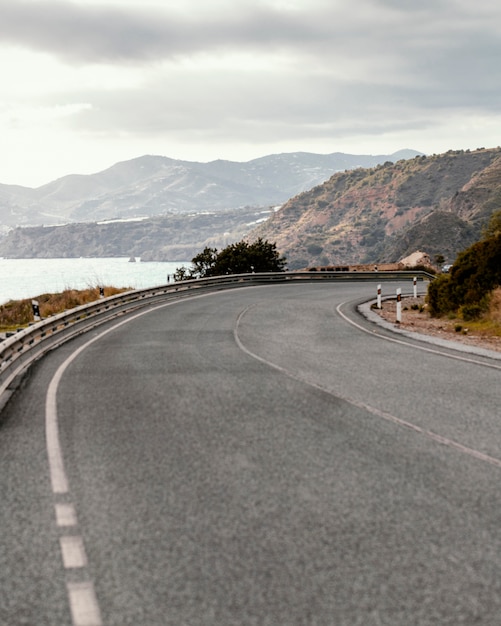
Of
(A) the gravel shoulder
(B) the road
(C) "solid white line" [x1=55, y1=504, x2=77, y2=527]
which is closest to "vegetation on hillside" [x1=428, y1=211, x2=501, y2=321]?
(A) the gravel shoulder

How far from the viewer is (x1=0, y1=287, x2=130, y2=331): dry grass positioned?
28.8 metres

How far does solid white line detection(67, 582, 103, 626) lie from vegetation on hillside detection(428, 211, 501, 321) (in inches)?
698

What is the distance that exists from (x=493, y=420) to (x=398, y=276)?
139ft

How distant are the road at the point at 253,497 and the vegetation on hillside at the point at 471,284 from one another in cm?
900

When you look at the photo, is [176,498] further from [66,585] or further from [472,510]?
[472,510]

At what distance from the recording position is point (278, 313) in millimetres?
22828

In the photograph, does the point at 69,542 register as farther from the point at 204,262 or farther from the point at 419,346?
the point at 204,262

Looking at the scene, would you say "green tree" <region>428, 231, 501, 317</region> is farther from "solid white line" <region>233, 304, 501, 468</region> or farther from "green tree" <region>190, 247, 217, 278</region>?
A: "green tree" <region>190, 247, 217, 278</region>

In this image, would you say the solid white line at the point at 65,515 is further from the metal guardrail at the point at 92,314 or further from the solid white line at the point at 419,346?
the solid white line at the point at 419,346

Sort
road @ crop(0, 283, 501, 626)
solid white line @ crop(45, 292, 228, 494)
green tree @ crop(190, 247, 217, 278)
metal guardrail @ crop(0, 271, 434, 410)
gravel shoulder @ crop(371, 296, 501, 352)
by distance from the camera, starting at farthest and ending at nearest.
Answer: green tree @ crop(190, 247, 217, 278) < gravel shoulder @ crop(371, 296, 501, 352) < metal guardrail @ crop(0, 271, 434, 410) < solid white line @ crop(45, 292, 228, 494) < road @ crop(0, 283, 501, 626)

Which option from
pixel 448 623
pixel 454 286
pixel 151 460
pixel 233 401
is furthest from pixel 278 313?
pixel 448 623

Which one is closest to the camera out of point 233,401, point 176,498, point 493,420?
point 176,498

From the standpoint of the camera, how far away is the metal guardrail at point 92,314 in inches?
495

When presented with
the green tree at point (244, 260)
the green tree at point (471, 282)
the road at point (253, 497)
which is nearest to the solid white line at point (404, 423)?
the road at point (253, 497)
